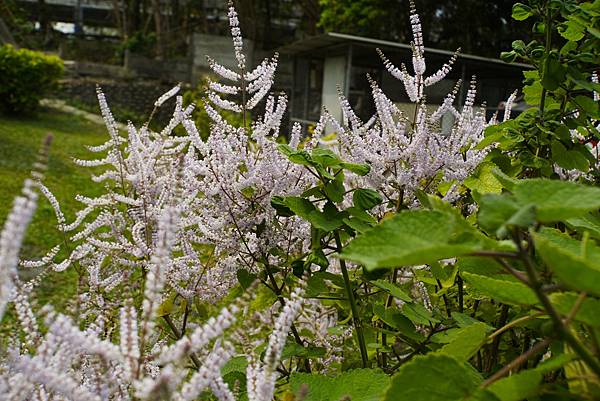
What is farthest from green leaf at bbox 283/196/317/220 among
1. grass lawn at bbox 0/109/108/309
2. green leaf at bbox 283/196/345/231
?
grass lawn at bbox 0/109/108/309

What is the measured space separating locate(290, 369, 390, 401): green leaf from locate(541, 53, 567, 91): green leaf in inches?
22.6

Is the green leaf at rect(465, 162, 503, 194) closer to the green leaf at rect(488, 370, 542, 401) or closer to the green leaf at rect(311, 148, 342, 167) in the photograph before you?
the green leaf at rect(311, 148, 342, 167)

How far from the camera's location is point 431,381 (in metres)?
0.63

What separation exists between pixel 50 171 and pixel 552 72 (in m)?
10.4

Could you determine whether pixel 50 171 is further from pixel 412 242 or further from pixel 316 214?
A: pixel 412 242

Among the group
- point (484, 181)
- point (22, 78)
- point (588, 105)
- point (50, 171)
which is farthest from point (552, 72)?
point (22, 78)

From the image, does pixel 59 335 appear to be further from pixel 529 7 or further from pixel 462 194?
pixel 462 194

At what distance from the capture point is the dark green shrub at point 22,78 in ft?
54.0

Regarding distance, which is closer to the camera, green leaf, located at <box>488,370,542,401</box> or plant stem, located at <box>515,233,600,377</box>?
plant stem, located at <box>515,233,600,377</box>

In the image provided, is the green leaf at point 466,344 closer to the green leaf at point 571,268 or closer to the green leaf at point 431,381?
the green leaf at point 431,381

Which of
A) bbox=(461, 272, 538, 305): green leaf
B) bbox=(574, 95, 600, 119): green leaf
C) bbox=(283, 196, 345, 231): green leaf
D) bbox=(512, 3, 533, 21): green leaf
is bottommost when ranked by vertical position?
bbox=(283, 196, 345, 231): green leaf

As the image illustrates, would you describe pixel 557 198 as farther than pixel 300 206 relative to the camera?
No

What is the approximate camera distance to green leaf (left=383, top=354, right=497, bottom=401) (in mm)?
628

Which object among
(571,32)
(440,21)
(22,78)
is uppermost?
(440,21)
